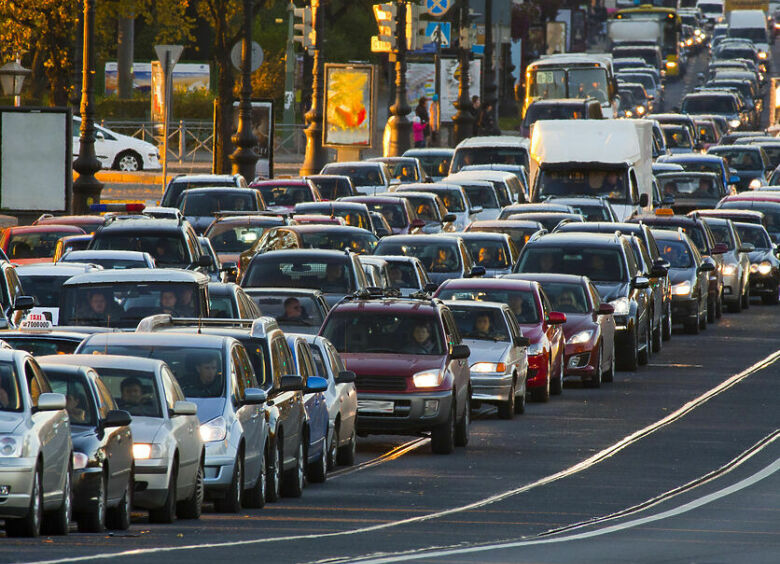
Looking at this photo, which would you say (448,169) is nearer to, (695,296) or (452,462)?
(695,296)

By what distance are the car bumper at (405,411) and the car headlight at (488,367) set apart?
2.95 metres

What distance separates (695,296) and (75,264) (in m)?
14.0

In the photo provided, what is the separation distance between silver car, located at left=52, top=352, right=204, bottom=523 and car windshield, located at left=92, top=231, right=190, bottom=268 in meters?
12.2

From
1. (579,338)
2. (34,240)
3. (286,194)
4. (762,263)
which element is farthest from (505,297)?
(762,263)

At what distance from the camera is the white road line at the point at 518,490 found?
13905 mm

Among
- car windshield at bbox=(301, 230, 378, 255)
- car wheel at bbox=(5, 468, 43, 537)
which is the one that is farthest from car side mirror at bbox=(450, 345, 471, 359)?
car windshield at bbox=(301, 230, 378, 255)

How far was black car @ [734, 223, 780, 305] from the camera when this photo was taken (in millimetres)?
43531

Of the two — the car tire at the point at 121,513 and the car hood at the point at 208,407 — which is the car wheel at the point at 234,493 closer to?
the car hood at the point at 208,407

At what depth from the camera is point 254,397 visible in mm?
16891

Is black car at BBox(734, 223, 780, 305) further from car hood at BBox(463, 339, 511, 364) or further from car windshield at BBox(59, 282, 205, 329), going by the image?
car windshield at BBox(59, 282, 205, 329)

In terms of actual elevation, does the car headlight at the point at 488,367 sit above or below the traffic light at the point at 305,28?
below

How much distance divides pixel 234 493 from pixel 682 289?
2098cm

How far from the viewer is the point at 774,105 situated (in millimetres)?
98438

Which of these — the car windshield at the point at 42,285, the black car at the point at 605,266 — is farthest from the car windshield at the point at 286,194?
the car windshield at the point at 42,285
